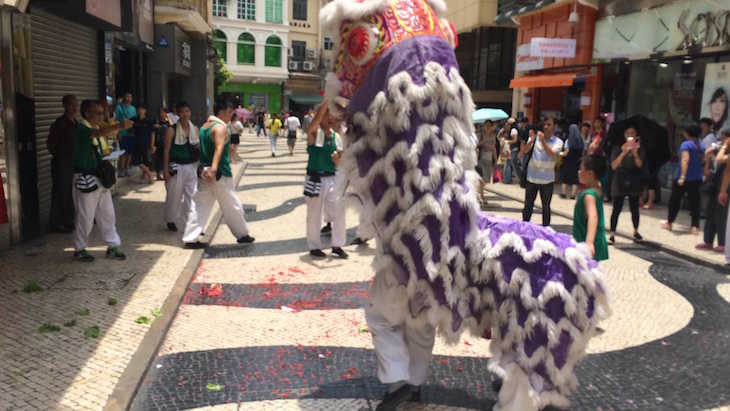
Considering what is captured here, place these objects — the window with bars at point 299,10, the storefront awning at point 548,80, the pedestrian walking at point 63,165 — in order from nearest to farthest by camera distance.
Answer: the pedestrian walking at point 63,165 → the storefront awning at point 548,80 → the window with bars at point 299,10

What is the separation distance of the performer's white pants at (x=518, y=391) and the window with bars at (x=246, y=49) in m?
49.2

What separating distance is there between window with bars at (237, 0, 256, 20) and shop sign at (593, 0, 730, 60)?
122 ft

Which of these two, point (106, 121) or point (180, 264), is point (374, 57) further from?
point (106, 121)

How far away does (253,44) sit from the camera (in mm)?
49500

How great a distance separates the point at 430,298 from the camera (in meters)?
3.13

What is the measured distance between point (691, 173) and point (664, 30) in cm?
530

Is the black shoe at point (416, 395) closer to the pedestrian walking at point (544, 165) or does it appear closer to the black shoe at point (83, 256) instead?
the black shoe at point (83, 256)

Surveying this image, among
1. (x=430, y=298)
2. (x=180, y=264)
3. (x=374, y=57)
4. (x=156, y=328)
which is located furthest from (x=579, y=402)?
(x=180, y=264)

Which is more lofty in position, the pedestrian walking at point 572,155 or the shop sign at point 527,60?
the shop sign at point 527,60

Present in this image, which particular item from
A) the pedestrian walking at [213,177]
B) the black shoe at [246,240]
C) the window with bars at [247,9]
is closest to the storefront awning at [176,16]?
the pedestrian walking at [213,177]

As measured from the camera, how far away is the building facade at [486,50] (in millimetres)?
25000

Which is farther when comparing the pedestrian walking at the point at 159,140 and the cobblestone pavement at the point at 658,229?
the pedestrian walking at the point at 159,140

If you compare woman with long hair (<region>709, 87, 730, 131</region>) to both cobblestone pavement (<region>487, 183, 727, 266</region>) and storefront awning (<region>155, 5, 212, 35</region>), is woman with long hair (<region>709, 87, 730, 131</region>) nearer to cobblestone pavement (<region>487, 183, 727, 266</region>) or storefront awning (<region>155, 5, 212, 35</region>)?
cobblestone pavement (<region>487, 183, 727, 266</region>)

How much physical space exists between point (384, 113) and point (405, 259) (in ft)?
2.47
